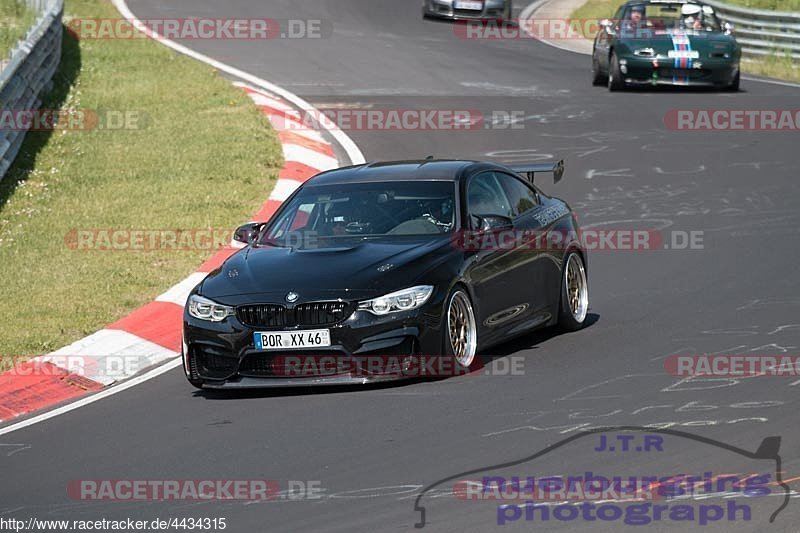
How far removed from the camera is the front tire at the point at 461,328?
932 centimetres

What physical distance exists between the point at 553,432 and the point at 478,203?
10.1 feet

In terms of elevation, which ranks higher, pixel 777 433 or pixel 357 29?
pixel 777 433

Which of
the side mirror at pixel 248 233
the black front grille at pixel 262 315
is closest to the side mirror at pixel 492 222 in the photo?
the side mirror at pixel 248 233

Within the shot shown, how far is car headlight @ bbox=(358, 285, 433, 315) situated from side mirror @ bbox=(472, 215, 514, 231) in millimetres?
1024

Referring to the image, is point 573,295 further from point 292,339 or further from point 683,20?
point 683,20

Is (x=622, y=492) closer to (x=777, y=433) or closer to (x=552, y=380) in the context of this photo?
(x=777, y=433)

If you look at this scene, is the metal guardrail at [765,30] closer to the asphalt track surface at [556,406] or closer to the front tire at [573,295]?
the asphalt track surface at [556,406]

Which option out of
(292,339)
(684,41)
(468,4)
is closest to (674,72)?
(684,41)

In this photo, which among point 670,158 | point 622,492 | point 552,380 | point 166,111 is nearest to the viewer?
point 622,492

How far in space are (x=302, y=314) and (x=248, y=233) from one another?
5.30 feet

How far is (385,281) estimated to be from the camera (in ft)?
30.2

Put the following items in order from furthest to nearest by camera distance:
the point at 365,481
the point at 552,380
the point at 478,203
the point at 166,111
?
the point at 166,111 → the point at 478,203 → the point at 552,380 → the point at 365,481

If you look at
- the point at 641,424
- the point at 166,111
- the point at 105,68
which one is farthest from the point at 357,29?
the point at 641,424

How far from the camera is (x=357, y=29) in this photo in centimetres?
3045
